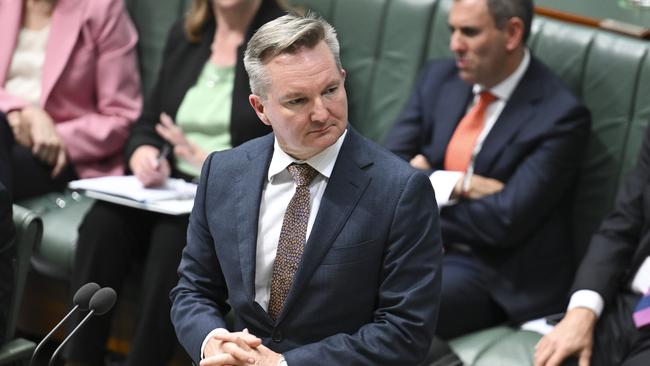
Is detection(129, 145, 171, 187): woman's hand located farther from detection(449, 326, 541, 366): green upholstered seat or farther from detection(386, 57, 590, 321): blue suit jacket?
detection(449, 326, 541, 366): green upholstered seat

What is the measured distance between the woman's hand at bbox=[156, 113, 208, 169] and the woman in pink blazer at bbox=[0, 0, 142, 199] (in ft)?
1.44

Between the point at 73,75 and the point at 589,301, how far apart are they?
2093 millimetres

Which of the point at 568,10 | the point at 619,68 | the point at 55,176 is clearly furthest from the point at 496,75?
the point at 55,176

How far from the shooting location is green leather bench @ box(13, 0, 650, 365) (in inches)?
136

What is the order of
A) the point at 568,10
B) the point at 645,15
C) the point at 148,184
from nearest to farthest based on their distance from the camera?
the point at 148,184 < the point at 645,15 < the point at 568,10

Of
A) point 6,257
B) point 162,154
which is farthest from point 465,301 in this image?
point 6,257

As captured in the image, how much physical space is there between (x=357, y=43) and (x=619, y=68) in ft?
3.16

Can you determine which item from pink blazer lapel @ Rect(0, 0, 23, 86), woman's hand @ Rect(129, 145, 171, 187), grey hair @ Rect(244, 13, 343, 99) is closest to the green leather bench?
woman's hand @ Rect(129, 145, 171, 187)

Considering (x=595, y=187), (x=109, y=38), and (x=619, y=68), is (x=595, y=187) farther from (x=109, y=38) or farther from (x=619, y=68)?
(x=109, y=38)

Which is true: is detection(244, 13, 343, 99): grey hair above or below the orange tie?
above

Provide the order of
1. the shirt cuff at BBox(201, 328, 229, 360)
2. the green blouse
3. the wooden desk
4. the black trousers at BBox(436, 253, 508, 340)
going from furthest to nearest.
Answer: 1. the green blouse
2. the wooden desk
3. the black trousers at BBox(436, 253, 508, 340)
4. the shirt cuff at BBox(201, 328, 229, 360)

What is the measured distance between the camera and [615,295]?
9.88ft

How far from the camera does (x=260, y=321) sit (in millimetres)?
2377

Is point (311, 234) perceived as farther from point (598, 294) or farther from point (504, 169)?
point (504, 169)
